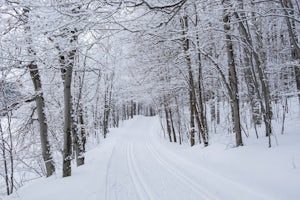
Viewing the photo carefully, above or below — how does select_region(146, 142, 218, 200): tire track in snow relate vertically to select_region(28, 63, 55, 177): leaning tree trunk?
below

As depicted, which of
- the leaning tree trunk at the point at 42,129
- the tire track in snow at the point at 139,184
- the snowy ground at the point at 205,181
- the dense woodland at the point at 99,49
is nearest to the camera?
the dense woodland at the point at 99,49

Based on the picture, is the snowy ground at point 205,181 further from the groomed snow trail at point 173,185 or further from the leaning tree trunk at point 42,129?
the leaning tree trunk at point 42,129

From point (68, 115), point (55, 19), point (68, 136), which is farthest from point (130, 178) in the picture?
point (55, 19)

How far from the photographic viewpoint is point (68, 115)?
838 centimetres

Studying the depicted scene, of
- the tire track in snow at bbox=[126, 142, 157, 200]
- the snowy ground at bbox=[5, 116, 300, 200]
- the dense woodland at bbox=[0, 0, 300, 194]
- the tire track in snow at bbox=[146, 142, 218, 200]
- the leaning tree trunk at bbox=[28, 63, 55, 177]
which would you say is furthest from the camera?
the leaning tree trunk at bbox=[28, 63, 55, 177]

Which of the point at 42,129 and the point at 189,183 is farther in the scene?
the point at 42,129

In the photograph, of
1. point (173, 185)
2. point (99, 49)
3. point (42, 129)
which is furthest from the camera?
point (99, 49)

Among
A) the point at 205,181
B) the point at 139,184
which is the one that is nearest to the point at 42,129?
the point at 139,184

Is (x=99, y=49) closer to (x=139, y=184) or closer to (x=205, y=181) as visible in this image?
(x=139, y=184)

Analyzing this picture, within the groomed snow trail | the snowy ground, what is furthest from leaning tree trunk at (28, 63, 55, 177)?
the groomed snow trail

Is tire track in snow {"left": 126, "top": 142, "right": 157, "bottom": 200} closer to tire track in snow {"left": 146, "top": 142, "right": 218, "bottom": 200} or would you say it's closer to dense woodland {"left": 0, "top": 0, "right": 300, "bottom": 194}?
tire track in snow {"left": 146, "top": 142, "right": 218, "bottom": 200}

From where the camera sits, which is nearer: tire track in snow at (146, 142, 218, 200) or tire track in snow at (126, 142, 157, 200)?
tire track in snow at (146, 142, 218, 200)

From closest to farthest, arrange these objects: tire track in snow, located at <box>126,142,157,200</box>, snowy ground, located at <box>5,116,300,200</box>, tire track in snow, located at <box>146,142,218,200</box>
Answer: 1. snowy ground, located at <box>5,116,300,200</box>
2. tire track in snow, located at <box>146,142,218,200</box>
3. tire track in snow, located at <box>126,142,157,200</box>

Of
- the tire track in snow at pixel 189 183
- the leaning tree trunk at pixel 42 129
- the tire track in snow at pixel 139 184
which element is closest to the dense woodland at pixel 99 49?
the leaning tree trunk at pixel 42 129
